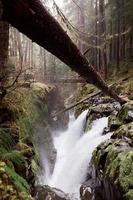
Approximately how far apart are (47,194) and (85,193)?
4.99 ft

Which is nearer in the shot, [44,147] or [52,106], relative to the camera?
[44,147]

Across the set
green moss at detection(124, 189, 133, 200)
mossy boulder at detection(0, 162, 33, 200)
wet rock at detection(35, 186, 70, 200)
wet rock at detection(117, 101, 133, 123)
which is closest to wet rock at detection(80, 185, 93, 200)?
wet rock at detection(35, 186, 70, 200)

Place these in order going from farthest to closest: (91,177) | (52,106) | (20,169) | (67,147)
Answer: (52,106), (67,147), (91,177), (20,169)

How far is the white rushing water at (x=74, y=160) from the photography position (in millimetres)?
9046

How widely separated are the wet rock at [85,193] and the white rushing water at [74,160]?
0.60 feet

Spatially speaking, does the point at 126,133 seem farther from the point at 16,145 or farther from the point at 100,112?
the point at 100,112

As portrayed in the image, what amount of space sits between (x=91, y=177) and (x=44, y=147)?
218cm

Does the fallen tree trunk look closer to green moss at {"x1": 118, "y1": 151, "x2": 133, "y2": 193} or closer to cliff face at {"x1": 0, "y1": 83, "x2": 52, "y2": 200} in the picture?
cliff face at {"x1": 0, "y1": 83, "x2": 52, "y2": 200}

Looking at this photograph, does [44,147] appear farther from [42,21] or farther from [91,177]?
[42,21]

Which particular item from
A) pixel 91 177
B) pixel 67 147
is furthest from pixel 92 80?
pixel 67 147

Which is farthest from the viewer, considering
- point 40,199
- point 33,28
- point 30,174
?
point 40,199

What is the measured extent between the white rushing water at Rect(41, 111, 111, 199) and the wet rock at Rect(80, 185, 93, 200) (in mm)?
182

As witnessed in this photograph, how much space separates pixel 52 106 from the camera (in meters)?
14.7

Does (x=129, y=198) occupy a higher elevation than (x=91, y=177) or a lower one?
higher
